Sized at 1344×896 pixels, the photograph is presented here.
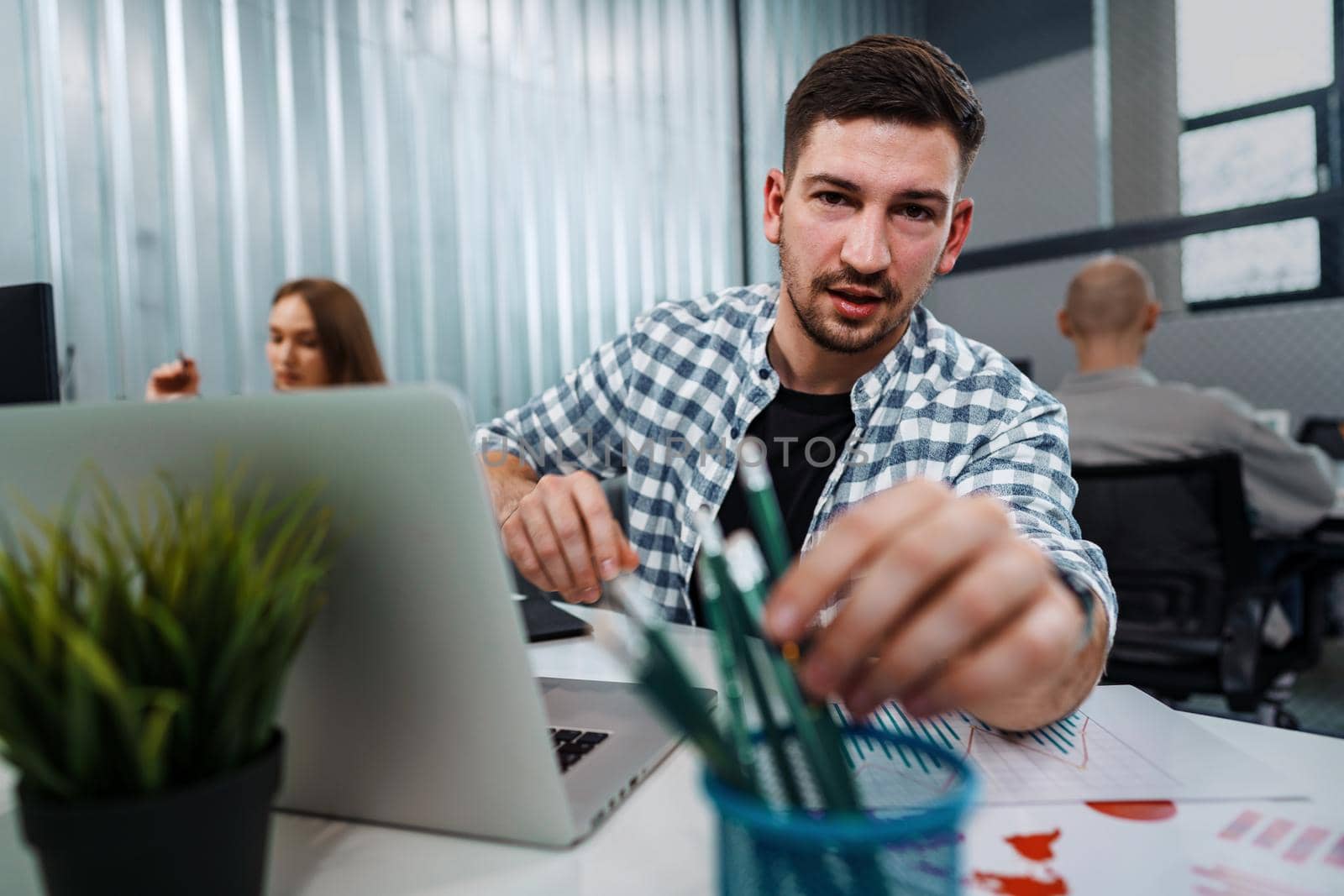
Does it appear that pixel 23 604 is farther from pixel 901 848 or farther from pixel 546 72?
pixel 546 72

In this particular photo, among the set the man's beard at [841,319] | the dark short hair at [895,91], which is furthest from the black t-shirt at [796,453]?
the dark short hair at [895,91]

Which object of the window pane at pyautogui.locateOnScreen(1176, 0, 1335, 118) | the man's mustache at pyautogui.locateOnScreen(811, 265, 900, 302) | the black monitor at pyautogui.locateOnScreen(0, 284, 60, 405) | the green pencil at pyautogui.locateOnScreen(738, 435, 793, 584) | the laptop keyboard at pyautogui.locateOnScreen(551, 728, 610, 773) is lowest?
the laptop keyboard at pyautogui.locateOnScreen(551, 728, 610, 773)

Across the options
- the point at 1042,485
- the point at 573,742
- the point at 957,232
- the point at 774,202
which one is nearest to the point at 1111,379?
the point at 957,232

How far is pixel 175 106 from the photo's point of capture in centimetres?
186

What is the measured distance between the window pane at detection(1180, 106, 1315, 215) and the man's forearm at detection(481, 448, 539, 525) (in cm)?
264

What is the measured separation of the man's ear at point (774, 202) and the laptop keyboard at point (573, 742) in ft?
2.84

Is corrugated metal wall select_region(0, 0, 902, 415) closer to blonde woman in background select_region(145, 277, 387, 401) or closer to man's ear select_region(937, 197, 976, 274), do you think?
blonde woman in background select_region(145, 277, 387, 401)

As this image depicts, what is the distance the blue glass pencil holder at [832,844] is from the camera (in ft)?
0.86

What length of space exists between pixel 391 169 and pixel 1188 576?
6.87 feet

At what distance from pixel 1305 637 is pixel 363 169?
246 cm

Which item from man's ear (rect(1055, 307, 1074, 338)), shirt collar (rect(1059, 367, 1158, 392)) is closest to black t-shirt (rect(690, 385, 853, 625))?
shirt collar (rect(1059, 367, 1158, 392))

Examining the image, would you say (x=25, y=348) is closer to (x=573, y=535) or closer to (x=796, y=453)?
(x=573, y=535)

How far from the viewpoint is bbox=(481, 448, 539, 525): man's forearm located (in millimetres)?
1144

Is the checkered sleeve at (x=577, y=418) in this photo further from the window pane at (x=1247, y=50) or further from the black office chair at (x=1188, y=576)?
the window pane at (x=1247, y=50)
